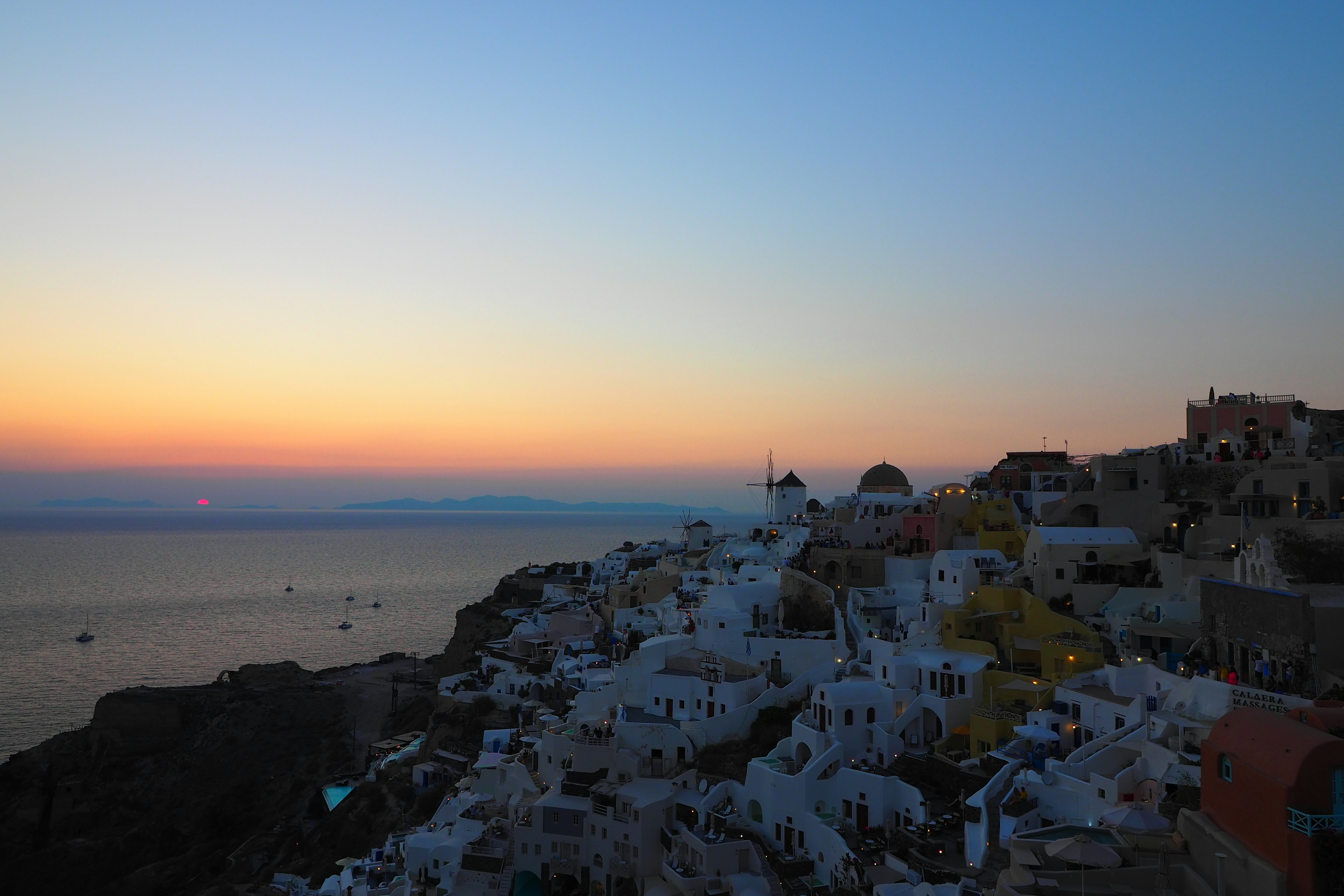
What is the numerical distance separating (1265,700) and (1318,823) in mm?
8330

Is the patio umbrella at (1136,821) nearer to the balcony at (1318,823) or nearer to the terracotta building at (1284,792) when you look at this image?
the terracotta building at (1284,792)

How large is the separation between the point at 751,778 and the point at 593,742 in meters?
4.70

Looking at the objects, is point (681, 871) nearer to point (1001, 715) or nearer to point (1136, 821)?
point (1001, 715)

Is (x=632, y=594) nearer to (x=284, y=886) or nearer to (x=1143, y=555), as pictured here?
(x=284, y=886)

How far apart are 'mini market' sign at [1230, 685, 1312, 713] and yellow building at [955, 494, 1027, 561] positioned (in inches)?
622

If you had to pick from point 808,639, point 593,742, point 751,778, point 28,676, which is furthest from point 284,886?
point 28,676

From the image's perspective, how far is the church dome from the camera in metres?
47.9

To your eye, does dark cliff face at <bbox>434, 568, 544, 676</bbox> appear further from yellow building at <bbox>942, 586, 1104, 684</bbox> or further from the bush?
the bush

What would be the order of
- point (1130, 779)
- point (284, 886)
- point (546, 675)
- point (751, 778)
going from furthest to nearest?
1. point (546, 675)
2. point (284, 886)
3. point (751, 778)
4. point (1130, 779)

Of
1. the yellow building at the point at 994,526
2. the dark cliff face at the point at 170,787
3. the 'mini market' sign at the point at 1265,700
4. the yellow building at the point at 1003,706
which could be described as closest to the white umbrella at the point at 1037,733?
the yellow building at the point at 1003,706

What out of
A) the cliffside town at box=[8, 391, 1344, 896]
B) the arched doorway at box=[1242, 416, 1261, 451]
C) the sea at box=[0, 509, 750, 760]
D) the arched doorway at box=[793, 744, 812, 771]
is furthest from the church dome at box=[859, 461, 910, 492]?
the sea at box=[0, 509, 750, 760]

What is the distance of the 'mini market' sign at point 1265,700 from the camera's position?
51.9 feet

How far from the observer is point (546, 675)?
1414 inches

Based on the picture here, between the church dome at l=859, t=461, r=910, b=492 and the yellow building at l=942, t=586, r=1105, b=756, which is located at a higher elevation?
the church dome at l=859, t=461, r=910, b=492
